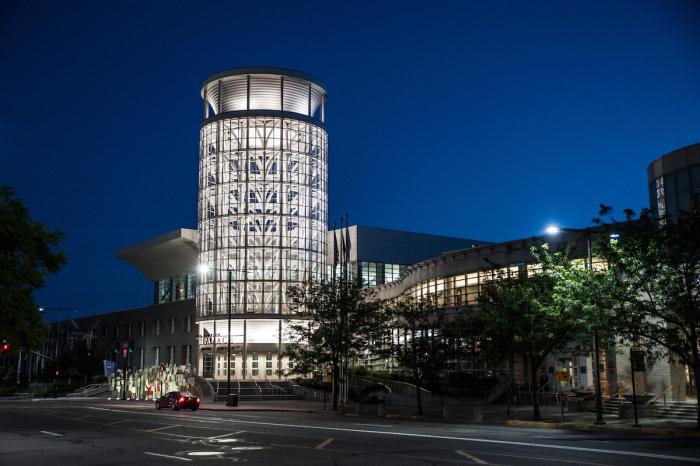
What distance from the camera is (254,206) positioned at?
9800 centimetres

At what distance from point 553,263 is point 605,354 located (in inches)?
613

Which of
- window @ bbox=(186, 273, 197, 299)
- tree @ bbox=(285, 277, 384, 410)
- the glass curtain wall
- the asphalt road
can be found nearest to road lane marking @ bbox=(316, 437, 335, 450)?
the asphalt road

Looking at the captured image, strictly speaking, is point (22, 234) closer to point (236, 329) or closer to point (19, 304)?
point (19, 304)

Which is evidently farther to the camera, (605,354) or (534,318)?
(605,354)

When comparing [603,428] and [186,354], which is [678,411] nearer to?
[603,428]

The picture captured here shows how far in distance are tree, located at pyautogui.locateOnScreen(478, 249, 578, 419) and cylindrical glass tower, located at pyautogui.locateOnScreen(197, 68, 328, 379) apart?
59.5 metres

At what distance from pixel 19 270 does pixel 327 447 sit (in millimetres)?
13904

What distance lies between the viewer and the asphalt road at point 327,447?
19.8 m

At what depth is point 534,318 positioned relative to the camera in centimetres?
3844

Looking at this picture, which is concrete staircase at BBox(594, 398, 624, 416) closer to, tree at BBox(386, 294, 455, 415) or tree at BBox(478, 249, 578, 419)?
tree at BBox(478, 249, 578, 419)

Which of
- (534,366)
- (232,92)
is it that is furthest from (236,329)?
(534,366)

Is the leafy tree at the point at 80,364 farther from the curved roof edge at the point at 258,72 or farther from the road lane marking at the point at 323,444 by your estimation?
the road lane marking at the point at 323,444

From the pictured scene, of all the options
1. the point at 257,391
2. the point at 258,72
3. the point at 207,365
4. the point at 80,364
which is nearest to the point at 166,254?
the point at 80,364

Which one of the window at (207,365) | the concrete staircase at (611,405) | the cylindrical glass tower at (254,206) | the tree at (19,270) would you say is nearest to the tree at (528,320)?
the concrete staircase at (611,405)
